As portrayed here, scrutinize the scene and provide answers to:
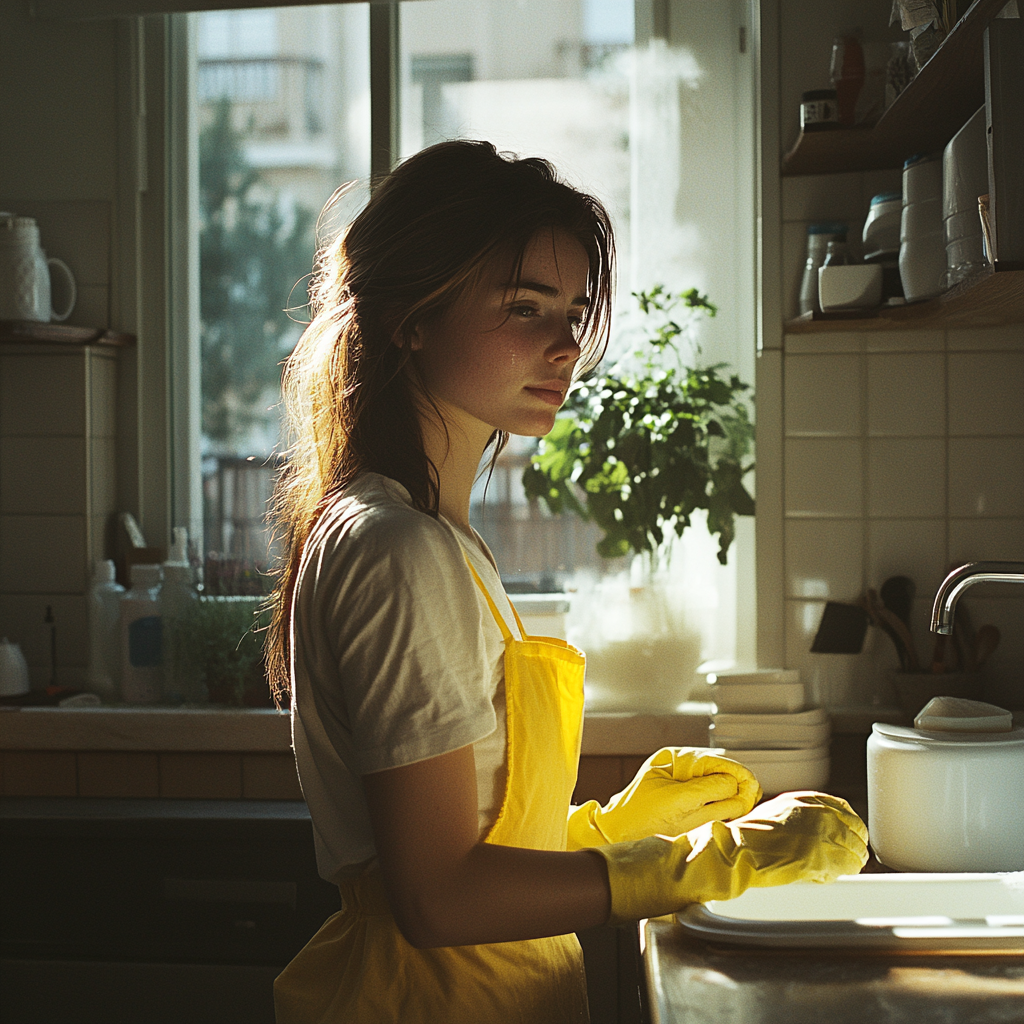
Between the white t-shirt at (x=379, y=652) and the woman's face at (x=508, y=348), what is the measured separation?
0.14m

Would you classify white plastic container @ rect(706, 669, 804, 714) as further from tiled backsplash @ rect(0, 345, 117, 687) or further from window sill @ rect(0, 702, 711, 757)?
tiled backsplash @ rect(0, 345, 117, 687)

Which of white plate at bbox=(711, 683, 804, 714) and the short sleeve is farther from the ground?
the short sleeve

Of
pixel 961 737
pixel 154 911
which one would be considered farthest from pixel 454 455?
pixel 154 911

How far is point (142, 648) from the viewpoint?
197 centimetres

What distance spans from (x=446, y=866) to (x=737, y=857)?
0.96 ft

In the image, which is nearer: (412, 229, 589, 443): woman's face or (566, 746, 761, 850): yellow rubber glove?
(412, 229, 589, 443): woman's face

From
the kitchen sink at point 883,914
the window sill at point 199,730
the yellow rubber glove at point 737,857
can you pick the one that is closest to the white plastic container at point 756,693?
the window sill at point 199,730

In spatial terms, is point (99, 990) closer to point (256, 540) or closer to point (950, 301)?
point (256, 540)

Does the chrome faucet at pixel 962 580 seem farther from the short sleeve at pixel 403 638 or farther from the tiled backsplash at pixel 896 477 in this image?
the tiled backsplash at pixel 896 477

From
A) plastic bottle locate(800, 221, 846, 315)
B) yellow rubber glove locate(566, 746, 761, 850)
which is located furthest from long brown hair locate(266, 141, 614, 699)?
plastic bottle locate(800, 221, 846, 315)

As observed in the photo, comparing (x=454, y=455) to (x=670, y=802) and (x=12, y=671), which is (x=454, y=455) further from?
(x=12, y=671)

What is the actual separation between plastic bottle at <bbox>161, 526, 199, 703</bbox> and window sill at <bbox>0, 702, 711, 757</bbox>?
0.28 ft

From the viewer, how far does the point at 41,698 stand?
1958 mm

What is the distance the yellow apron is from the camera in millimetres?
926
